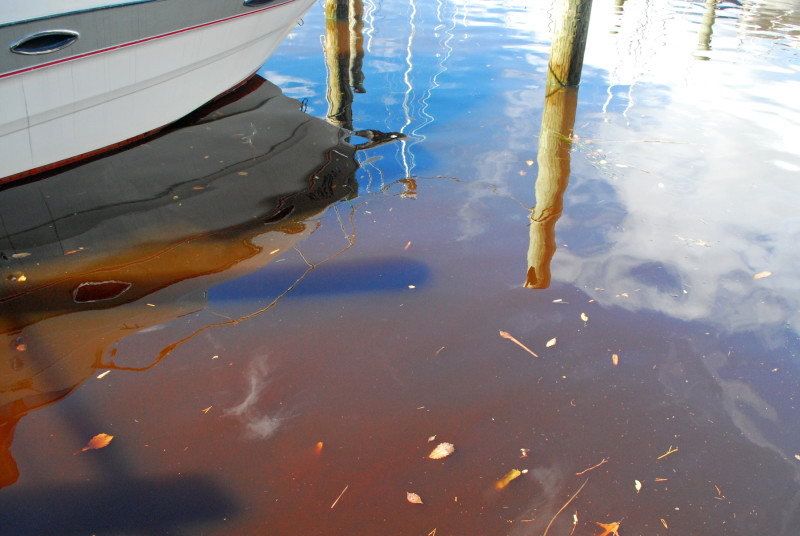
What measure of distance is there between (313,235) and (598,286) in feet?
7.30

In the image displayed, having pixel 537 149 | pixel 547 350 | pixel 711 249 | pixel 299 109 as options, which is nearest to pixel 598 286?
pixel 547 350

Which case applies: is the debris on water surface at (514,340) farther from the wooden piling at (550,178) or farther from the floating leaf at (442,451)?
the floating leaf at (442,451)

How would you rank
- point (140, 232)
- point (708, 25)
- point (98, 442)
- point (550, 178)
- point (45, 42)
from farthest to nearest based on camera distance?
point (708, 25) < point (550, 178) < point (45, 42) < point (140, 232) < point (98, 442)

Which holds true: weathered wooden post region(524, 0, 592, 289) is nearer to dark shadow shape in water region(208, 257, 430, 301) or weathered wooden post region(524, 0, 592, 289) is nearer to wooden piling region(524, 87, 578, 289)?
wooden piling region(524, 87, 578, 289)

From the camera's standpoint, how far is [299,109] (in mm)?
7289

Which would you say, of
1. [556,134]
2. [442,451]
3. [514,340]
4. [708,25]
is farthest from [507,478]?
[708,25]

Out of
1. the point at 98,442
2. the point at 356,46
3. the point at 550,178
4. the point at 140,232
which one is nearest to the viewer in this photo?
the point at 98,442

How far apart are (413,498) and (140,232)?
10.8ft

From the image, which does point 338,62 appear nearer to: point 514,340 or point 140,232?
point 140,232

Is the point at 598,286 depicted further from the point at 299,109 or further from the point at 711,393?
the point at 299,109

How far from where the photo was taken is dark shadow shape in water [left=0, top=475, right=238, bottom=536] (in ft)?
7.76

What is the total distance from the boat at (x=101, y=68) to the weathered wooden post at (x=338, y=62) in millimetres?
1437

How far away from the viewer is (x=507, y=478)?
2.64 m

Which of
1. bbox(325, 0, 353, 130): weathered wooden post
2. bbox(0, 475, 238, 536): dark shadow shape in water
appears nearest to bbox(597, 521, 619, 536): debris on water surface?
bbox(0, 475, 238, 536): dark shadow shape in water
